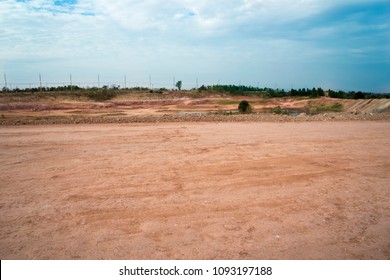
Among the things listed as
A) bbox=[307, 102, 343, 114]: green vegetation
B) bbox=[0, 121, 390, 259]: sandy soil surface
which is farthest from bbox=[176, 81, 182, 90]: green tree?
bbox=[0, 121, 390, 259]: sandy soil surface

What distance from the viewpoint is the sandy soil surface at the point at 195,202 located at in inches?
158

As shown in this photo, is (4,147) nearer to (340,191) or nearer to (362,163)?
(340,191)

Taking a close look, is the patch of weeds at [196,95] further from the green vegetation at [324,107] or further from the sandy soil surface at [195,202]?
the sandy soil surface at [195,202]

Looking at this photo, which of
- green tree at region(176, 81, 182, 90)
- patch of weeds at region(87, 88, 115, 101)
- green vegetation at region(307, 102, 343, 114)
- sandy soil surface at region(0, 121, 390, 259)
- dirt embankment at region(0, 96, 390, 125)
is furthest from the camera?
green tree at region(176, 81, 182, 90)

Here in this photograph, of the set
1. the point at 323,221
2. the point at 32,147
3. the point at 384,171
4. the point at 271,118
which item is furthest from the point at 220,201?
the point at 271,118

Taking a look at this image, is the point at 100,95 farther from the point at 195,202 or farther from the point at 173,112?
the point at 195,202

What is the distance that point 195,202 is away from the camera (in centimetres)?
547

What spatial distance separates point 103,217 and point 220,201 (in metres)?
2.15

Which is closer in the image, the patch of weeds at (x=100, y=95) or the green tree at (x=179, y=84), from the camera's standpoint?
the patch of weeds at (x=100, y=95)

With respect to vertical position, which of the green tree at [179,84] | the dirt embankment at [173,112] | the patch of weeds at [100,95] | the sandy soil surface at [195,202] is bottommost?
the sandy soil surface at [195,202]

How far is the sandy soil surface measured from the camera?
4016 mm

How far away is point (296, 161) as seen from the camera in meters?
8.31

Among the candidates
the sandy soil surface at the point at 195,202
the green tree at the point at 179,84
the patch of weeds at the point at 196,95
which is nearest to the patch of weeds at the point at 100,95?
the patch of weeds at the point at 196,95

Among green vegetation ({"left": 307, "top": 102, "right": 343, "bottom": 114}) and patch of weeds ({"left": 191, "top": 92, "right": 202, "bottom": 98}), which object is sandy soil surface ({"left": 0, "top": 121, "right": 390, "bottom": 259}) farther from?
patch of weeds ({"left": 191, "top": 92, "right": 202, "bottom": 98})
